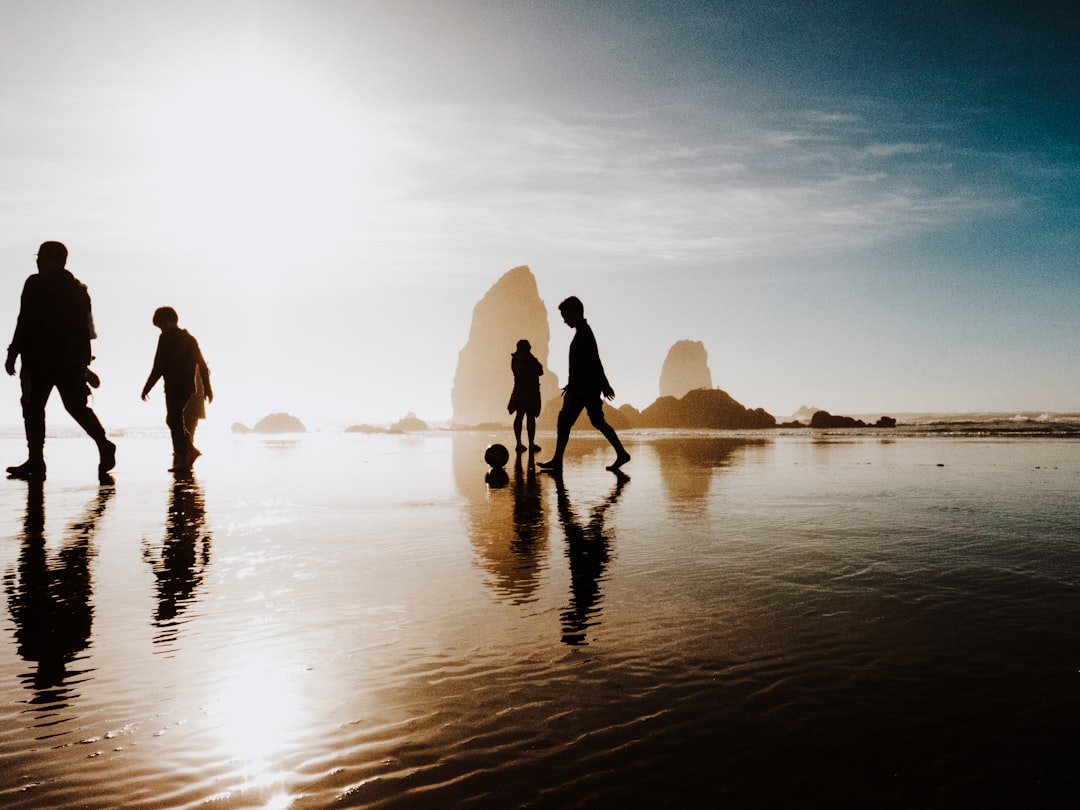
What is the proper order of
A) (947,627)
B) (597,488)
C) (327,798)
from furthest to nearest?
(597,488) → (947,627) → (327,798)

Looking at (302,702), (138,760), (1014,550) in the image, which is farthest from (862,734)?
(1014,550)

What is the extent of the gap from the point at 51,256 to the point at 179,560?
7.23 metres

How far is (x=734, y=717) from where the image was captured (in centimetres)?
188

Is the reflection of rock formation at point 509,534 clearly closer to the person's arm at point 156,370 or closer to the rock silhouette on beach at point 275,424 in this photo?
the person's arm at point 156,370

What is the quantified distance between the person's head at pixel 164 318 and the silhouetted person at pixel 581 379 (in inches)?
260

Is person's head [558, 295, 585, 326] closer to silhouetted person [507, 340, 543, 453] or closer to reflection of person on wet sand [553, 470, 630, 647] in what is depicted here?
silhouetted person [507, 340, 543, 453]

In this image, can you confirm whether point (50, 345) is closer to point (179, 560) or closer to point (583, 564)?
point (179, 560)

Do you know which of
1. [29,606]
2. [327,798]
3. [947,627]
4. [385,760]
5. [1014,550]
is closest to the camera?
[327,798]

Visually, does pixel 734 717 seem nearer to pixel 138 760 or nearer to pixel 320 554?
pixel 138 760

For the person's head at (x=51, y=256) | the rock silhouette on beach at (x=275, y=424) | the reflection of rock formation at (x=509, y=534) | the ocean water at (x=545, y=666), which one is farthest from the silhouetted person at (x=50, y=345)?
the rock silhouette on beach at (x=275, y=424)

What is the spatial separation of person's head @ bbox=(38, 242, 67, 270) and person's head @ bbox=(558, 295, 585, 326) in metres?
7.13

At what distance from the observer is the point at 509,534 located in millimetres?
5129

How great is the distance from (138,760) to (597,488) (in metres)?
7.04

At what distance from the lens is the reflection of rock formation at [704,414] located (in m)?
49.2
